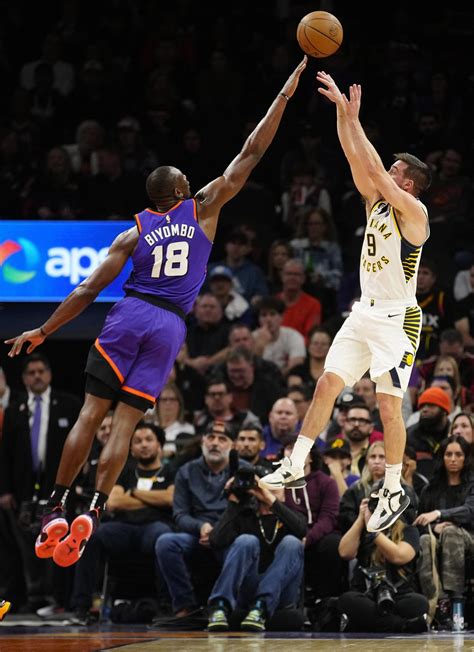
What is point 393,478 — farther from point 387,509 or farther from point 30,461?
point 30,461

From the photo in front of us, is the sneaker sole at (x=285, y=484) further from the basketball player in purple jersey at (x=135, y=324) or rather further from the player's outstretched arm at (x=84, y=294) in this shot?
the player's outstretched arm at (x=84, y=294)

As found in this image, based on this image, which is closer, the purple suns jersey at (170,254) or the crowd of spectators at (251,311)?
the purple suns jersey at (170,254)

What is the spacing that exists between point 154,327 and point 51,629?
4.20m

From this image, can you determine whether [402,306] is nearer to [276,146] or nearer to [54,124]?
[276,146]

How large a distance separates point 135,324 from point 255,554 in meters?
3.45

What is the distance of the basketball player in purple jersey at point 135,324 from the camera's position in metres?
9.24

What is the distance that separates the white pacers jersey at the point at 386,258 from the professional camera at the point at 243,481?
9.12ft

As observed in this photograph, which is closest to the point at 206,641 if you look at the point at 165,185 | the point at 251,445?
the point at 251,445

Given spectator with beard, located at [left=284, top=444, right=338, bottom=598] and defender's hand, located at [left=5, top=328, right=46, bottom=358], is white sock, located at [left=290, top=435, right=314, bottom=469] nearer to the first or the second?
defender's hand, located at [left=5, top=328, right=46, bottom=358]

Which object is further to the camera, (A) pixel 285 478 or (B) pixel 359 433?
(B) pixel 359 433

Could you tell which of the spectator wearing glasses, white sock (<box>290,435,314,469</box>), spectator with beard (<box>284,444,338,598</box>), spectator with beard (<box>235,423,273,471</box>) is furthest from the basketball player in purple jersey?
the spectator wearing glasses

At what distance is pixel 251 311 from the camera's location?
624 inches

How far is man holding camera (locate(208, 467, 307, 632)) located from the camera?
38.6 ft

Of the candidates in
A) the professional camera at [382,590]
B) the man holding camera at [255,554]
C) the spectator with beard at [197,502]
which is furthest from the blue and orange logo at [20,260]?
the professional camera at [382,590]
